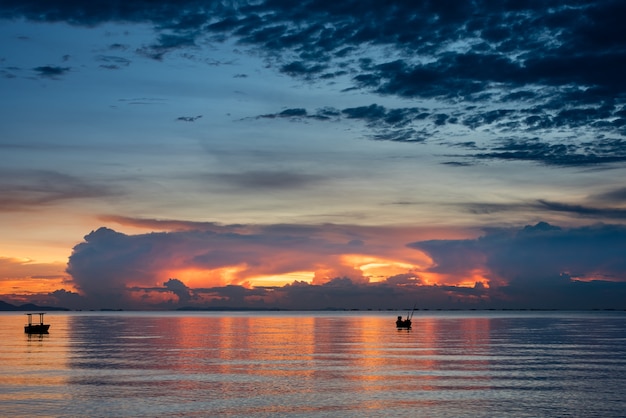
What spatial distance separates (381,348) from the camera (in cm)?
11025

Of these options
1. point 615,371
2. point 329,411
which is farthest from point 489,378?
point 329,411

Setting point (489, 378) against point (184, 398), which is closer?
point (184, 398)

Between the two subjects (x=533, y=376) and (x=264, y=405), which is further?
(x=533, y=376)

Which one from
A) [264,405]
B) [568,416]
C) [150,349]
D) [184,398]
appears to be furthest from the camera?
[150,349]

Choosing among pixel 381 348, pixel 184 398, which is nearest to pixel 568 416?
pixel 184 398

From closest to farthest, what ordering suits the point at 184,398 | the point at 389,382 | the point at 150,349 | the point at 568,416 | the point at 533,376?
1. the point at 568,416
2. the point at 184,398
3. the point at 389,382
4. the point at 533,376
5. the point at 150,349

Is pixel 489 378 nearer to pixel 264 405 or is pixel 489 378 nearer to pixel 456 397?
pixel 456 397

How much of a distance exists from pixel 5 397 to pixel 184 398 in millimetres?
13857

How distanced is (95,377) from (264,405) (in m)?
24.2

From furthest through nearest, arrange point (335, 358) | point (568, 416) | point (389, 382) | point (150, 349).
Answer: point (150, 349), point (335, 358), point (389, 382), point (568, 416)

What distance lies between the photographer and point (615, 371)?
74125 millimetres

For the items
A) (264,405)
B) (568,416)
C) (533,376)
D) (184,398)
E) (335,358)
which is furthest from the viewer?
(335,358)

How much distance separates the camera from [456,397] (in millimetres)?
55625

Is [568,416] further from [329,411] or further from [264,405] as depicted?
[264,405]
